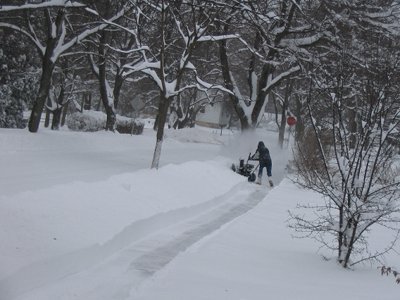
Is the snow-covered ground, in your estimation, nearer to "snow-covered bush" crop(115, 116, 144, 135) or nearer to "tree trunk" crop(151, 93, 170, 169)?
"tree trunk" crop(151, 93, 170, 169)

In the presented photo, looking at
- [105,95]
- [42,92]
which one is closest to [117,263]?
[42,92]

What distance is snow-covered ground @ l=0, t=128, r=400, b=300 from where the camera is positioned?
20.3 ft

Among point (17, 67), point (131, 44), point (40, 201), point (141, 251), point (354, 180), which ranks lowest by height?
point (141, 251)

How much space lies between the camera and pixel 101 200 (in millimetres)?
9078

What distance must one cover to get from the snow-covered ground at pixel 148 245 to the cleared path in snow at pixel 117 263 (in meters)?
0.01

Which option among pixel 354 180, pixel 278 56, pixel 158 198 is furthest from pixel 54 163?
pixel 278 56

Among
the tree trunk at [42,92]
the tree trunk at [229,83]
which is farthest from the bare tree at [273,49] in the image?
the tree trunk at [42,92]

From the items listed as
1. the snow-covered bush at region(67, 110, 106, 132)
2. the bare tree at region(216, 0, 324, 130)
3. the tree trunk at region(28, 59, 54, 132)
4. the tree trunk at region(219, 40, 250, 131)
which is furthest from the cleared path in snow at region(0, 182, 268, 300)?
the snow-covered bush at region(67, 110, 106, 132)

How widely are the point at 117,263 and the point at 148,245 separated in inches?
48.0

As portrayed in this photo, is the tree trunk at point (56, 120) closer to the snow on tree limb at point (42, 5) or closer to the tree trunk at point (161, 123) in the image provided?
the snow on tree limb at point (42, 5)

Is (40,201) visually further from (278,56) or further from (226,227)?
(278,56)

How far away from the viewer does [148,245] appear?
8430 mm

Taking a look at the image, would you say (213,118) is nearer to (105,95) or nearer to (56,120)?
(56,120)

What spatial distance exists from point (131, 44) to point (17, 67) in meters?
7.13
